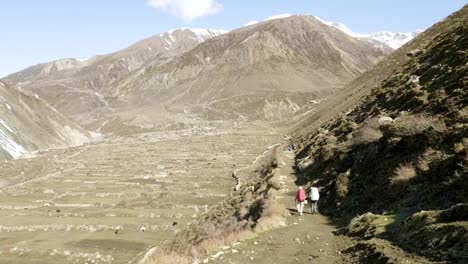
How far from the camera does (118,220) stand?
34469 millimetres

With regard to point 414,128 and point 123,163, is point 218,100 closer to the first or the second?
point 123,163

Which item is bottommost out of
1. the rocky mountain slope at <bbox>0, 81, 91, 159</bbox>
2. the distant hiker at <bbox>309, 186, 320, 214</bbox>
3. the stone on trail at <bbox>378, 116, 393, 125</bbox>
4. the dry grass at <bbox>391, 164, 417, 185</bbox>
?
the distant hiker at <bbox>309, 186, 320, 214</bbox>

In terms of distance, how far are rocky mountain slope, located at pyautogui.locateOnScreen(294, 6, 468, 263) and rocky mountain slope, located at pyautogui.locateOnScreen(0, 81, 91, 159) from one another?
203 feet

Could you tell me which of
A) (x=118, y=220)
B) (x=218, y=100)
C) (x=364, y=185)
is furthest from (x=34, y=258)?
(x=218, y=100)

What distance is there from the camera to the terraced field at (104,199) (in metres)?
28.2

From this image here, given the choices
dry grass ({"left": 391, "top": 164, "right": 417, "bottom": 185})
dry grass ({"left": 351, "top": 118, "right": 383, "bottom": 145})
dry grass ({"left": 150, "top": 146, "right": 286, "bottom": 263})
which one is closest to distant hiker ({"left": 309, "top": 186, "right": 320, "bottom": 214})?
dry grass ({"left": 150, "top": 146, "right": 286, "bottom": 263})

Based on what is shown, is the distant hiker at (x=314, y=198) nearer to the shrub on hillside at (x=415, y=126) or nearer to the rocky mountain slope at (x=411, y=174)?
the rocky mountain slope at (x=411, y=174)

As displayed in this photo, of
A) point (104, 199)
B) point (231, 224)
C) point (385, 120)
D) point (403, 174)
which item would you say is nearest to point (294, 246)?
point (403, 174)

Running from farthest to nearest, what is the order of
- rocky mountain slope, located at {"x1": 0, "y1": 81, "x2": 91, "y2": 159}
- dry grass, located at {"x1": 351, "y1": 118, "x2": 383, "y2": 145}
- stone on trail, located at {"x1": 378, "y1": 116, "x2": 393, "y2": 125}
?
rocky mountain slope, located at {"x1": 0, "y1": 81, "x2": 91, "y2": 159}
stone on trail, located at {"x1": 378, "y1": 116, "x2": 393, "y2": 125}
dry grass, located at {"x1": 351, "y1": 118, "x2": 383, "y2": 145}

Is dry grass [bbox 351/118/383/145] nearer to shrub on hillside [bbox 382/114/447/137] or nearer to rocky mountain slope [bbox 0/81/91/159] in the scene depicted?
shrub on hillside [bbox 382/114/447/137]

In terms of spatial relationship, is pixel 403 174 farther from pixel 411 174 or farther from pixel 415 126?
pixel 415 126

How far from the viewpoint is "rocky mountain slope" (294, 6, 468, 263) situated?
48.3 feet

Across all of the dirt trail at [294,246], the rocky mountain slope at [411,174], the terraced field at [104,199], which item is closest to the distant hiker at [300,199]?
the dirt trail at [294,246]

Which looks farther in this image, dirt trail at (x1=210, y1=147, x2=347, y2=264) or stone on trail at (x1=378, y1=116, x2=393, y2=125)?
stone on trail at (x1=378, y1=116, x2=393, y2=125)
